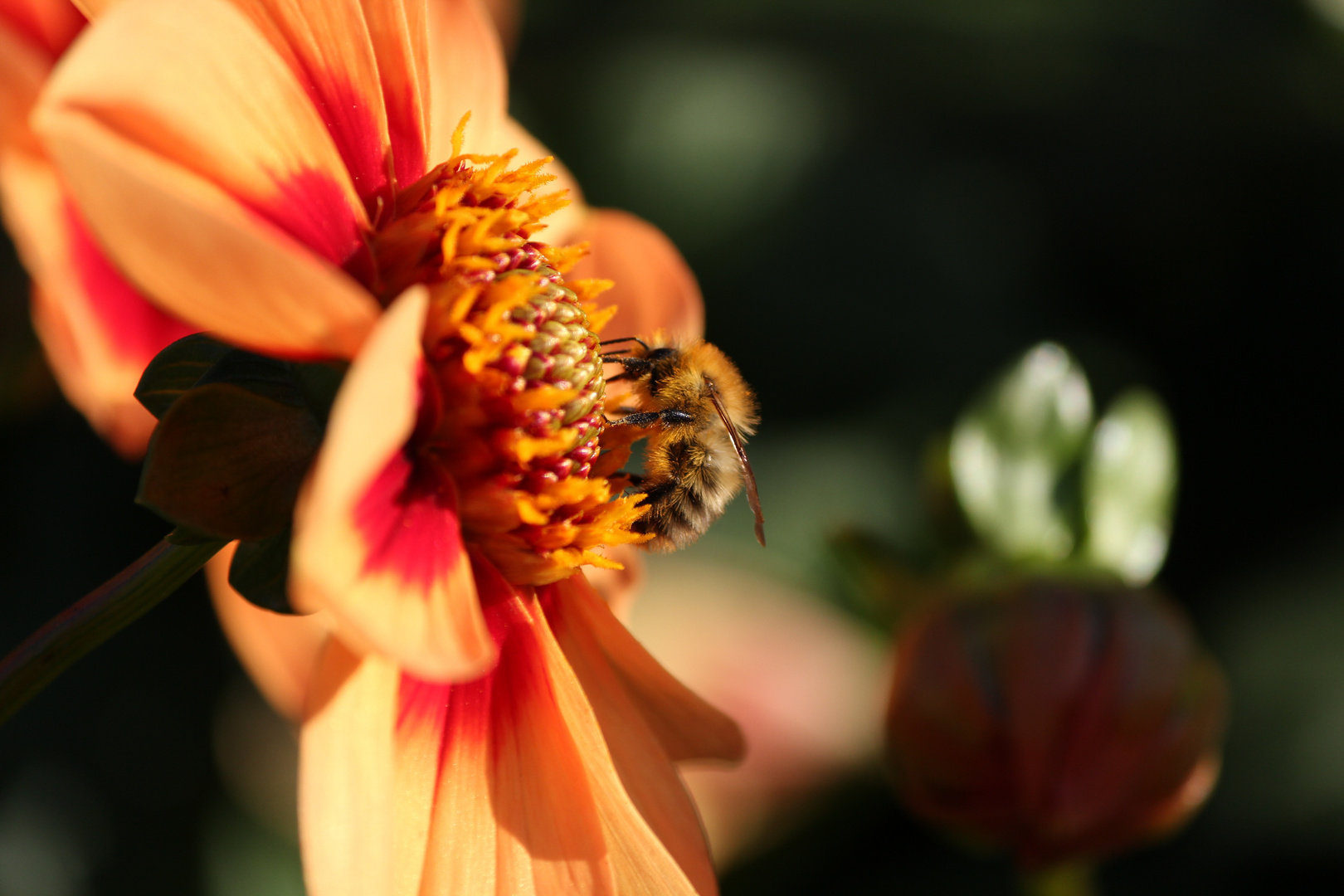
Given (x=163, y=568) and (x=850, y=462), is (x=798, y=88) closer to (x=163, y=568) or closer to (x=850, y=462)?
(x=850, y=462)

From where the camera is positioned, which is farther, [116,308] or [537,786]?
[116,308]

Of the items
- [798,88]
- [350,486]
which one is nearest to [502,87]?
[350,486]

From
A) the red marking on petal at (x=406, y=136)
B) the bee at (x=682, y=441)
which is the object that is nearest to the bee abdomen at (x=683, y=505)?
the bee at (x=682, y=441)

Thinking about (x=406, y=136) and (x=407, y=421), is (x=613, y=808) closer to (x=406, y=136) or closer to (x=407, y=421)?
(x=407, y=421)

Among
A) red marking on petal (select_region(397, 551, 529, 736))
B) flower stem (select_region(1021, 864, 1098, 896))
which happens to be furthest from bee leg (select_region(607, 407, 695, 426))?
flower stem (select_region(1021, 864, 1098, 896))

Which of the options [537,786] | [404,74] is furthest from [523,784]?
[404,74]

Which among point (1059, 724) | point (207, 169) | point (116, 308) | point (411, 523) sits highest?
point (207, 169)

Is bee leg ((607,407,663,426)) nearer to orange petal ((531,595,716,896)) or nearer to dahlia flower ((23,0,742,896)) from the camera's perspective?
dahlia flower ((23,0,742,896))
